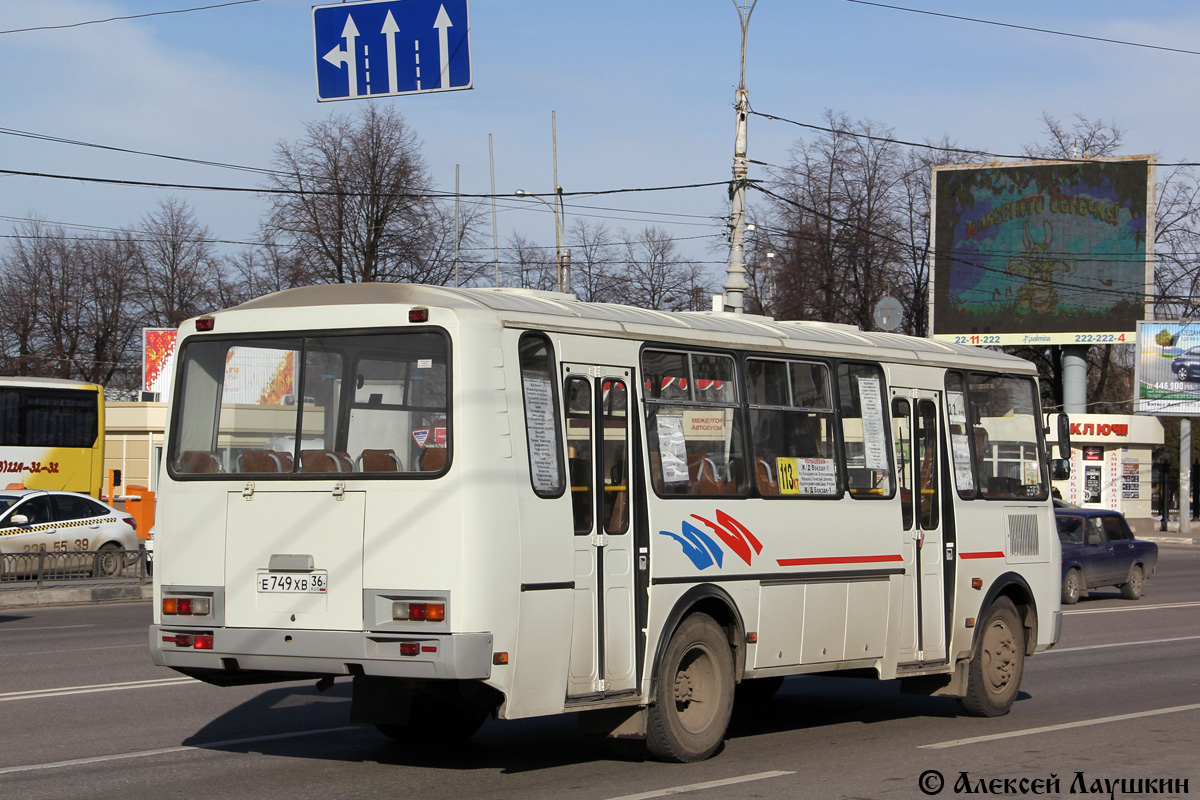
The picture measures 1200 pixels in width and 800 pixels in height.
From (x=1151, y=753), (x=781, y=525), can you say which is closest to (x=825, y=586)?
(x=781, y=525)

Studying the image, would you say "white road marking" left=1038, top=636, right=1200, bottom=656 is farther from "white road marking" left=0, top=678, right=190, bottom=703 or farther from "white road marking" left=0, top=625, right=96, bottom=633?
"white road marking" left=0, top=625, right=96, bottom=633

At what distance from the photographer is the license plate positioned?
25.1 ft

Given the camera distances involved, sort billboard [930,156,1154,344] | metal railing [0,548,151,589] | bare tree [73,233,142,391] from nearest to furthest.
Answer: metal railing [0,548,151,589]
billboard [930,156,1154,344]
bare tree [73,233,142,391]

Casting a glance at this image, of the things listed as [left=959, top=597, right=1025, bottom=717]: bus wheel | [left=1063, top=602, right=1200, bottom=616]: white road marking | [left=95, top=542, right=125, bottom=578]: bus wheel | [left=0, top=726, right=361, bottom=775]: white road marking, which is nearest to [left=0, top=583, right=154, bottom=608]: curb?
[left=95, top=542, right=125, bottom=578]: bus wheel

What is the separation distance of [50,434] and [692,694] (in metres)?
28.0

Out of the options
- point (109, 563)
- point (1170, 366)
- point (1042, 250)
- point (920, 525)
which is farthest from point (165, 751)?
point (1170, 366)

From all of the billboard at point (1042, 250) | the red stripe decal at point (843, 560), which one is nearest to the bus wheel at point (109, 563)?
the red stripe decal at point (843, 560)

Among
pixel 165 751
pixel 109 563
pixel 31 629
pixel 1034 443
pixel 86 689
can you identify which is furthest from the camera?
pixel 109 563

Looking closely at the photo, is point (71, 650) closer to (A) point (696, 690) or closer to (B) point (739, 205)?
(A) point (696, 690)

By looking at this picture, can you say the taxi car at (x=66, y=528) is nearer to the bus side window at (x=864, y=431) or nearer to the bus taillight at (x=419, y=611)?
the bus side window at (x=864, y=431)

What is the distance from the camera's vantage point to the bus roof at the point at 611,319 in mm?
8000

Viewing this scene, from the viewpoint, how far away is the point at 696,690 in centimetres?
895

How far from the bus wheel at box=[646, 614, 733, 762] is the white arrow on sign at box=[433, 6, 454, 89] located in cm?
754

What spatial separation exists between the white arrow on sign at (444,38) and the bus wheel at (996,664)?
7493 mm
